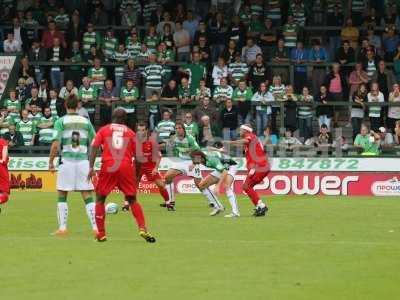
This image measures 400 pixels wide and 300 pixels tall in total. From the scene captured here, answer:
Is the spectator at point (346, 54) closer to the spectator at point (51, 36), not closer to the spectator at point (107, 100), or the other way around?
the spectator at point (107, 100)

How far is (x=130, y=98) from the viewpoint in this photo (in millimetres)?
34531

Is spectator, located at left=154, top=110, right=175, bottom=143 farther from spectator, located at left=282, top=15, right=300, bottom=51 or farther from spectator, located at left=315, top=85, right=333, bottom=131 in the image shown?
spectator, located at left=282, top=15, right=300, bottom=51

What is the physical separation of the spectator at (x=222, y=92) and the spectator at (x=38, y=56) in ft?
19.3

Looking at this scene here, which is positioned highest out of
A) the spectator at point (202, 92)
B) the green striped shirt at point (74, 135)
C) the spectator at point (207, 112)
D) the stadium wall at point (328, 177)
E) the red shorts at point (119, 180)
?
the green striped shirt at point (74, 135)

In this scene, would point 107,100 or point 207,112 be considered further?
point 107,100

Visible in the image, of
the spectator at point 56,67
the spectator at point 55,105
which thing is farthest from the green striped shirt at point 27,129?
the spectator at point 56,67

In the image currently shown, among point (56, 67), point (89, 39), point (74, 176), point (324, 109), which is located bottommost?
point (324, 109)

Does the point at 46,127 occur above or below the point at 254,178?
below

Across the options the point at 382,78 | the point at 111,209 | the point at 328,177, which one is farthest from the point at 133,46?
the point at 111,209

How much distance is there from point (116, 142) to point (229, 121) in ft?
52.6

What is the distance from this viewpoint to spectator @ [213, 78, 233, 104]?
3384 centimetres

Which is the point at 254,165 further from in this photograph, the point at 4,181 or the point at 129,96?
the point at 129,96

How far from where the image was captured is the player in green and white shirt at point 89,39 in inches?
1446

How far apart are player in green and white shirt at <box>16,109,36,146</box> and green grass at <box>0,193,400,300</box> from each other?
9.59 metres
